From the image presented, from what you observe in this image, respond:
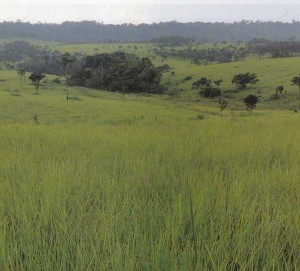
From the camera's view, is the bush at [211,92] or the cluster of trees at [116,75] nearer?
the bush at [211,92]

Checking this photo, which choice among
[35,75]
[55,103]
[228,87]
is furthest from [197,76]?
[55,103]

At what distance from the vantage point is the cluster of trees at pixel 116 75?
77.6 meters

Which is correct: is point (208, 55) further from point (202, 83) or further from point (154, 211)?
point (154, 211)

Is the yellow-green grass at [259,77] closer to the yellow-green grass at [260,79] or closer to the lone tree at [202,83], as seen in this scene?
the yellow-green grass at [260,79]

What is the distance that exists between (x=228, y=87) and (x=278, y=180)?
67.9 meters

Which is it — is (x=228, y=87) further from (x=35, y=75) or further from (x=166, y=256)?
(x=166, y=256)

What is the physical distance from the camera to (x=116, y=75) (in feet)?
264

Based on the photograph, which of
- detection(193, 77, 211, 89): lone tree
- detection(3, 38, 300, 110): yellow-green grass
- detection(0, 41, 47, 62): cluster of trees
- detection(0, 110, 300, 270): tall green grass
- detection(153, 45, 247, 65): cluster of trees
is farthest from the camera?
detection(0, 41, 47, 62): cluster of trees

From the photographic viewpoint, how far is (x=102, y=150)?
7.47 metres

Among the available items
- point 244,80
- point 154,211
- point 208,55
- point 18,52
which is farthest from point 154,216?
point 18,52

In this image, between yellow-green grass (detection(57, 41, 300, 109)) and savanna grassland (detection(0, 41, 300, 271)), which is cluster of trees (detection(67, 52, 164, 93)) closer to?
yellow-green grass (detection(57, 41, 300, 109))

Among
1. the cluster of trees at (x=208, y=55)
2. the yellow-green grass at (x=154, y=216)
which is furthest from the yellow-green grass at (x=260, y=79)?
the yellow-green grass at (x=154, y=216)

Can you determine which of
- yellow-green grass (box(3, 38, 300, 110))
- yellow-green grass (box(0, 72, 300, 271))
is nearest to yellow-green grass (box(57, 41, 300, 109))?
yellow-green grass (box(3, 38, 300, 110))

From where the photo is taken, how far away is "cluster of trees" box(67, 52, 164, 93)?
77562mm
